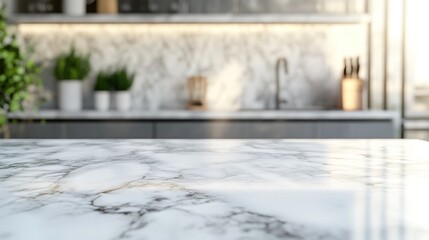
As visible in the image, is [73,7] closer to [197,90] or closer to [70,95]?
[70,95]

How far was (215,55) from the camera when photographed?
12.5ft

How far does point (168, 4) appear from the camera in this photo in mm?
3660

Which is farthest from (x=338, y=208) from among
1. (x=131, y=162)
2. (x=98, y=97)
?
(x=98, y=97)

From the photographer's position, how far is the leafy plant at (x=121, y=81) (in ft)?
11.7

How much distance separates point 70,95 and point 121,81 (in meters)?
0.34

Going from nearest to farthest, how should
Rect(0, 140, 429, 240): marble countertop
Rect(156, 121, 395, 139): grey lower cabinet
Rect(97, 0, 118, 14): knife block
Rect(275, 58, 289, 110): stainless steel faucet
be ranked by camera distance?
Rect(0, 140, 429, 240): marble countertop
Rect(156, 121, 395, 139): grey lower cabinet
Rect(97, 0, 118, 14): knife block
Rect(275, 58, 289, 110): stainless steel faucet

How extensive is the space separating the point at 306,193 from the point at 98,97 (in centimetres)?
289

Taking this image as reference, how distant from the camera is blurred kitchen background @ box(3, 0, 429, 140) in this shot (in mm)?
3623

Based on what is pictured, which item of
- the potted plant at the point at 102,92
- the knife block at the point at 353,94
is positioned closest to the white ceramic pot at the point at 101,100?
the potted plant at the point at 102,92

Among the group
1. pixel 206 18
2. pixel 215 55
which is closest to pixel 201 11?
pixel 206 18

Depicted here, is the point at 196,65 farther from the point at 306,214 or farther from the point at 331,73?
the point at 306,214

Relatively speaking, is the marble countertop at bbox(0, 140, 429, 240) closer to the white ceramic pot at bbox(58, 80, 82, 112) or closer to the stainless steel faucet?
the white ceramic pot at bbox(58, 80, 82, 112)

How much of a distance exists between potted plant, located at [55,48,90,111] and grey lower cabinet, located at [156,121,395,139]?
2.29ft

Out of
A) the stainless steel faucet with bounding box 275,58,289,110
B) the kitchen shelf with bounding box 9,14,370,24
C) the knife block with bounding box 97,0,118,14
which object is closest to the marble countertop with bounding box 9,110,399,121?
the stainless steel faucet with bounding box 275,58,289,110
